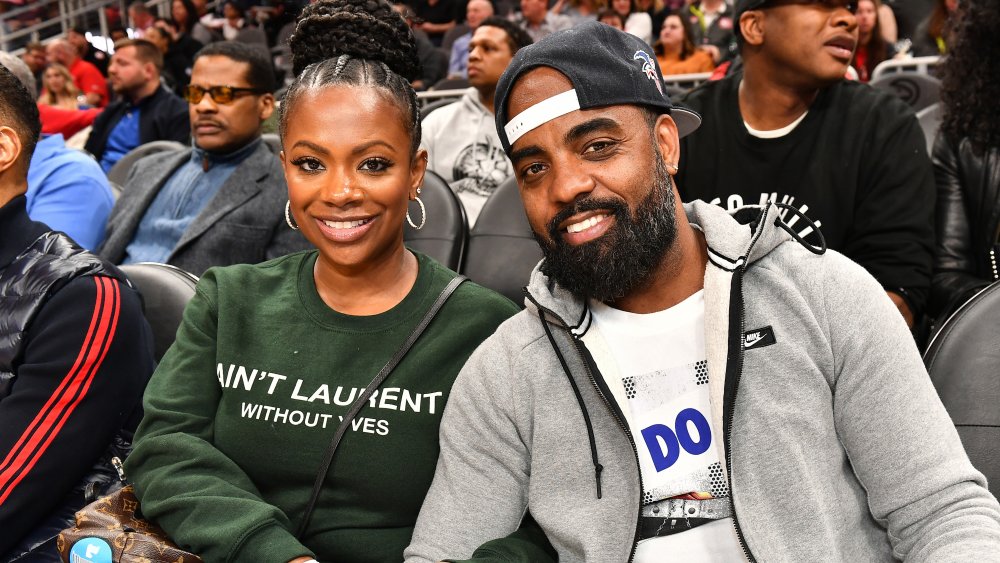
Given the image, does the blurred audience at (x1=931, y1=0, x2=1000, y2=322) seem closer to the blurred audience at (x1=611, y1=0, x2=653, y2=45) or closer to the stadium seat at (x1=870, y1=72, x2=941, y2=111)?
the stadium seat at (x1=870, y1=72, x2=941, y2=111)

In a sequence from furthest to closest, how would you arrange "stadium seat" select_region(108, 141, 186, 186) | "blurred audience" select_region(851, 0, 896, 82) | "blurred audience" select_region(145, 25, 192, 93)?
"blurred audience" select_region(145, 25, 192, 93) < "blurred audience" select_region(851, 0, 896, 82) < "stadium seat" select_region(108, 141, 186, 186)

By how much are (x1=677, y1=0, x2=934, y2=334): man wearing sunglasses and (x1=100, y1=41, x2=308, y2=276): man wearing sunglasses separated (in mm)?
1433

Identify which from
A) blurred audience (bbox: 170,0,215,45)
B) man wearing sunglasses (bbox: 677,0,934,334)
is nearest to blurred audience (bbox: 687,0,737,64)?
man wearing sunglasses (bbox: 677,0,934,334)

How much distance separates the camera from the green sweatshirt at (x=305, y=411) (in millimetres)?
1837

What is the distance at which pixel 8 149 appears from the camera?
2.28 meters

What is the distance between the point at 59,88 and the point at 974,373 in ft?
29.7

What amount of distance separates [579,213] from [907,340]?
0.58 m

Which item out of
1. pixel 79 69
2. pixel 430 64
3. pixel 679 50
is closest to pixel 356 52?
pixel 679 50

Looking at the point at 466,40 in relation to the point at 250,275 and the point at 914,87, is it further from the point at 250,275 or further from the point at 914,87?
the point at 250,275

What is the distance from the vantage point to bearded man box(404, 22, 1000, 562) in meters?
1.54

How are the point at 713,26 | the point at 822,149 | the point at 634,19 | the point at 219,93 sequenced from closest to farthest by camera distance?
the point at 822,149, the point at 219,93, the point at 713,26, the point at 634,19

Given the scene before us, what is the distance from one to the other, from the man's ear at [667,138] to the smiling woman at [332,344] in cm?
47

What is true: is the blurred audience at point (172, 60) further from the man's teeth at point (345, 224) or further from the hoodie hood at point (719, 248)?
the hoodie hood at point (719, 248)

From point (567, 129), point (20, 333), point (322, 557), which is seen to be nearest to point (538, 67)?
point (567, 129)
